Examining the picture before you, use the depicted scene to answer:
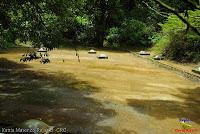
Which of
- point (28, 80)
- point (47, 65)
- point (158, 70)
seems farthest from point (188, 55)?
point (28, 80)

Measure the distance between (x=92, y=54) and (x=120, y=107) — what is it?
45.2 ft

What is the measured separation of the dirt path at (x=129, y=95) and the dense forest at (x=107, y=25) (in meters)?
1.79

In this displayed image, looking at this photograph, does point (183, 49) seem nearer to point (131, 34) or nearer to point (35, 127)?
point (131, 34)

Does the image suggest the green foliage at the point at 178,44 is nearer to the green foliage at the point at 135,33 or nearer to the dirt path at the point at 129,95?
the dirt path at the point at 129,95

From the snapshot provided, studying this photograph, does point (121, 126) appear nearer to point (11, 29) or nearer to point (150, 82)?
point (11, 29)

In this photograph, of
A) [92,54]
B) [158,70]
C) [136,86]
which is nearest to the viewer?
[136,86]

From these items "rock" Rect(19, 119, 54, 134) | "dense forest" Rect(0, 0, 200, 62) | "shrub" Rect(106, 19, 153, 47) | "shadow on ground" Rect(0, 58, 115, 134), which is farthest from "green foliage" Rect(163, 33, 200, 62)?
"rock" Rect(19, 119, 54, 134)

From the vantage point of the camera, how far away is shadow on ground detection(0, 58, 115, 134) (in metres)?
8.81

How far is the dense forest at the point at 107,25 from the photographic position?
10086 millimetres

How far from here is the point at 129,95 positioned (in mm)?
12352

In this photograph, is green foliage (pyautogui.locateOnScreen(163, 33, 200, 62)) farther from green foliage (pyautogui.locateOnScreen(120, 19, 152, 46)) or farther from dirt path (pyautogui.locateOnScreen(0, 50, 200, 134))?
green foliage (pyautogui.locateOnScreen(120, 19, 152, 46))

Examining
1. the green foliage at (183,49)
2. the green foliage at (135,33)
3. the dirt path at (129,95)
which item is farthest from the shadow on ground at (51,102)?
the green foliage at (135,33)

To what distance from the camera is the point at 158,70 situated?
18.5m

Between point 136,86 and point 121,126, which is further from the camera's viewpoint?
point 136,86
